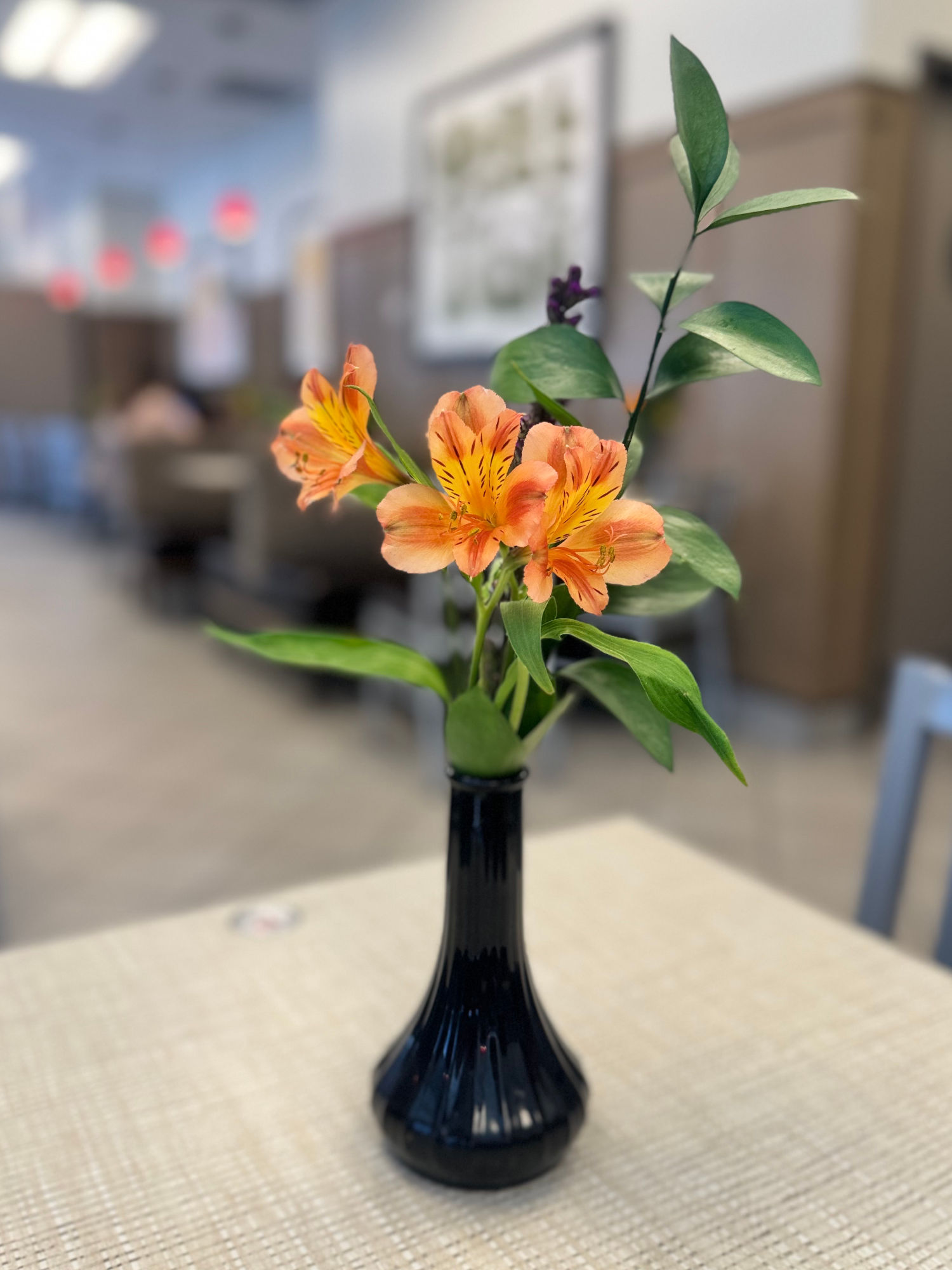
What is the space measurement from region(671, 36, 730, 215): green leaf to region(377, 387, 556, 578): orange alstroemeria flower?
0.15 m

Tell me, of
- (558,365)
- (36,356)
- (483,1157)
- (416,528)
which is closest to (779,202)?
(558,365)

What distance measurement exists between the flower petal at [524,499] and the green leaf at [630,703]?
0.15 metres

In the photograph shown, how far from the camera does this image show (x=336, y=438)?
58 cm

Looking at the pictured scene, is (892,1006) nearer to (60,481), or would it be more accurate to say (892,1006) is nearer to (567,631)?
(567,631)

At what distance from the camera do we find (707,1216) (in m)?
0.63

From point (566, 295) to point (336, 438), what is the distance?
151 millimetres

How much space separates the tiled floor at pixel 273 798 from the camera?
2436 mm

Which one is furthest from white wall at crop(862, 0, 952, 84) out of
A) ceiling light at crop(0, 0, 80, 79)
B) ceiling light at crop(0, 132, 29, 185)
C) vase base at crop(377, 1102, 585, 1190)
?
ceiling light at crop(0, 132, 29, 185)

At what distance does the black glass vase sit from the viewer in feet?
2.02

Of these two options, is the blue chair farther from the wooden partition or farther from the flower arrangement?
the wooden partition

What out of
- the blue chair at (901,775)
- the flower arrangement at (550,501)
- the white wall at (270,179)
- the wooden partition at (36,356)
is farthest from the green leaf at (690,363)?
the wooden partition at (36,356)

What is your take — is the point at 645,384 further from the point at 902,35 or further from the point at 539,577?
the point at 902,35

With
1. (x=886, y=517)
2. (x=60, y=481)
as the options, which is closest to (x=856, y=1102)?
(x=886, y=517)

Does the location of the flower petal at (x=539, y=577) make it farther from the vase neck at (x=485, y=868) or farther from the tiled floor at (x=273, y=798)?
the tiled floor at (x=273, y=798)
